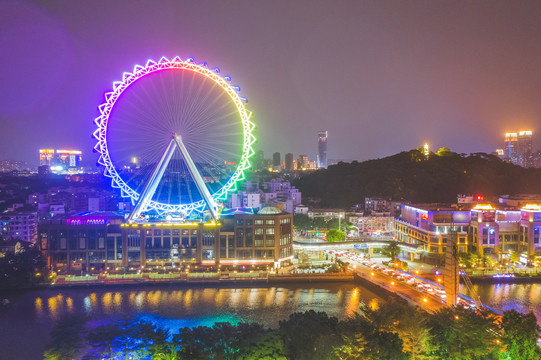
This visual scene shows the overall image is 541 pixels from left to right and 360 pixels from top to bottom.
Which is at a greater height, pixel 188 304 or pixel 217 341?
pixel 217 341

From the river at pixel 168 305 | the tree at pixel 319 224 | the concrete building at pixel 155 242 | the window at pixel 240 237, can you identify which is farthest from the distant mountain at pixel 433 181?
the river at pixel 168 305

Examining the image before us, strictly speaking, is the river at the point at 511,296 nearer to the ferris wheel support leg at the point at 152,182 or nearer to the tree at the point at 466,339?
the tree at the point at 466,339

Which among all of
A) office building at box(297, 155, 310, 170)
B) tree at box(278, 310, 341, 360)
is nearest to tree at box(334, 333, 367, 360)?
tree at box(278, 310, 341, 360)

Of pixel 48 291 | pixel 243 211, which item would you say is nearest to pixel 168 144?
pixel 243 211

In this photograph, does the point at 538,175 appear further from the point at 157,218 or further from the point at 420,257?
the point at 157,218

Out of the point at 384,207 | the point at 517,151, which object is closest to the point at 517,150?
the point at 517,151

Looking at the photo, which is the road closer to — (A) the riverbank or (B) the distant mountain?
(A) the riverbank

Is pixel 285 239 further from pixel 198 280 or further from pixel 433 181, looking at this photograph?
pixel 433 181
